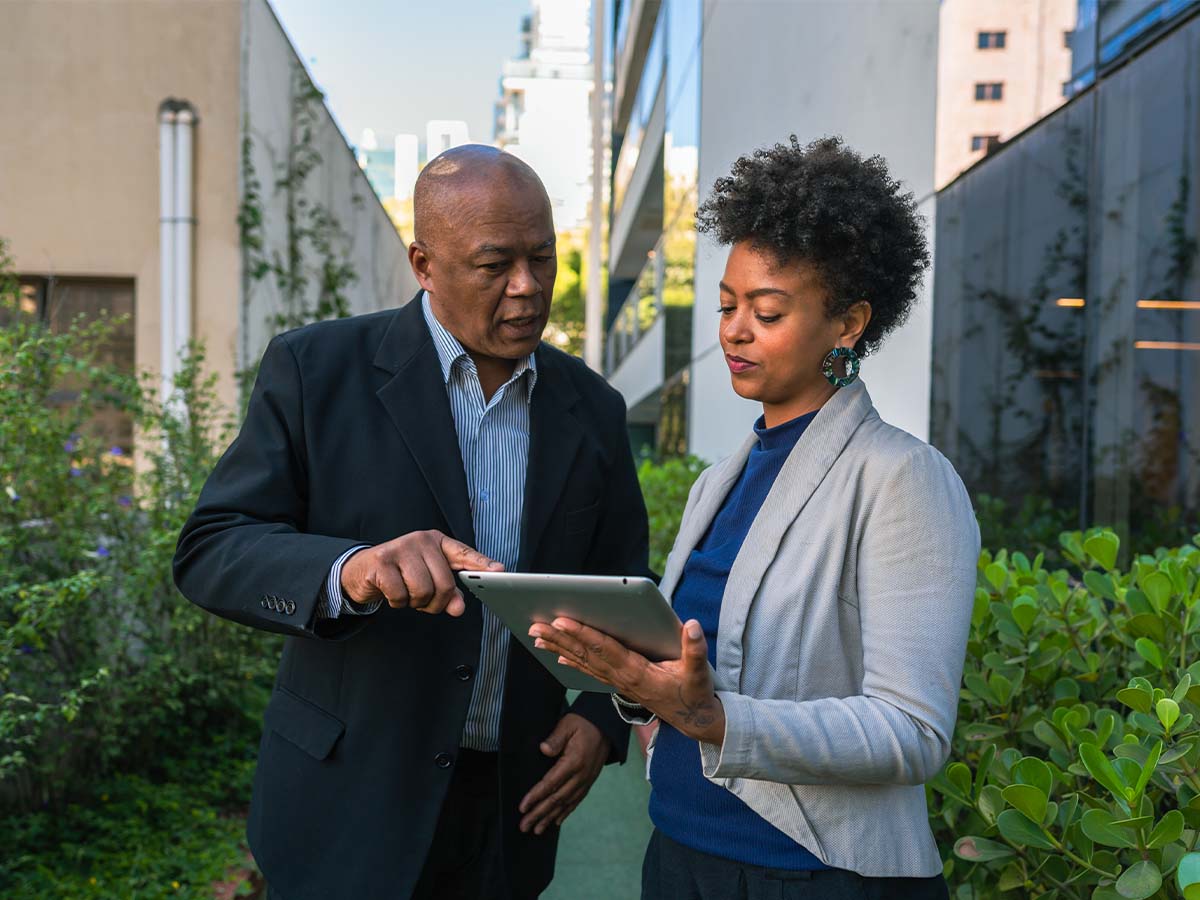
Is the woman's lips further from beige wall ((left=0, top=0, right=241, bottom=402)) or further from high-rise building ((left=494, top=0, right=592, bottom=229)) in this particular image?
high-rise building ((left=494, top=0, right=592, bottom=229))

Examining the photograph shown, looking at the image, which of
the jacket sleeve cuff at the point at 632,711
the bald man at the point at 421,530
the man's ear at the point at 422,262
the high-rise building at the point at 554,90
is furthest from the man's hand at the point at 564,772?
the high-rise building at the point at 554,90

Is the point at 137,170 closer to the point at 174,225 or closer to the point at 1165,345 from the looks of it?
the point at 174,225

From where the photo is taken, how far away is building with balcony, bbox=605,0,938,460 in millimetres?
5172

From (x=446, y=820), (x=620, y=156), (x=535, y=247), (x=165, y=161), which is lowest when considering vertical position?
(x=446, y=820)

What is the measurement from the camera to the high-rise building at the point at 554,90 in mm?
75069

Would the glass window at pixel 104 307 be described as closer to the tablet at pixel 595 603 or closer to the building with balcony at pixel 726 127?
the building with balcony at pixel 726 127

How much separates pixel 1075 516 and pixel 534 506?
2387mm

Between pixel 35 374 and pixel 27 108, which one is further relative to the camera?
pixel 27 108

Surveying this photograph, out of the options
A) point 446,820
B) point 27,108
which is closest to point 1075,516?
point 446,820

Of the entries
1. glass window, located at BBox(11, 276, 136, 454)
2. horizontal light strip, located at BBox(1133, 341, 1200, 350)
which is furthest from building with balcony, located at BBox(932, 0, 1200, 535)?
glass window, located at BBox(11, 276, 136, 454)

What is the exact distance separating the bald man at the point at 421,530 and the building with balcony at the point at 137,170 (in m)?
5.48

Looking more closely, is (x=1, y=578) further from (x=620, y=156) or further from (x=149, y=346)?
(x=620, y=156)

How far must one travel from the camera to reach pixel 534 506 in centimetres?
225

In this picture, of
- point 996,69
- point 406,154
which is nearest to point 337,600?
point 996,69
